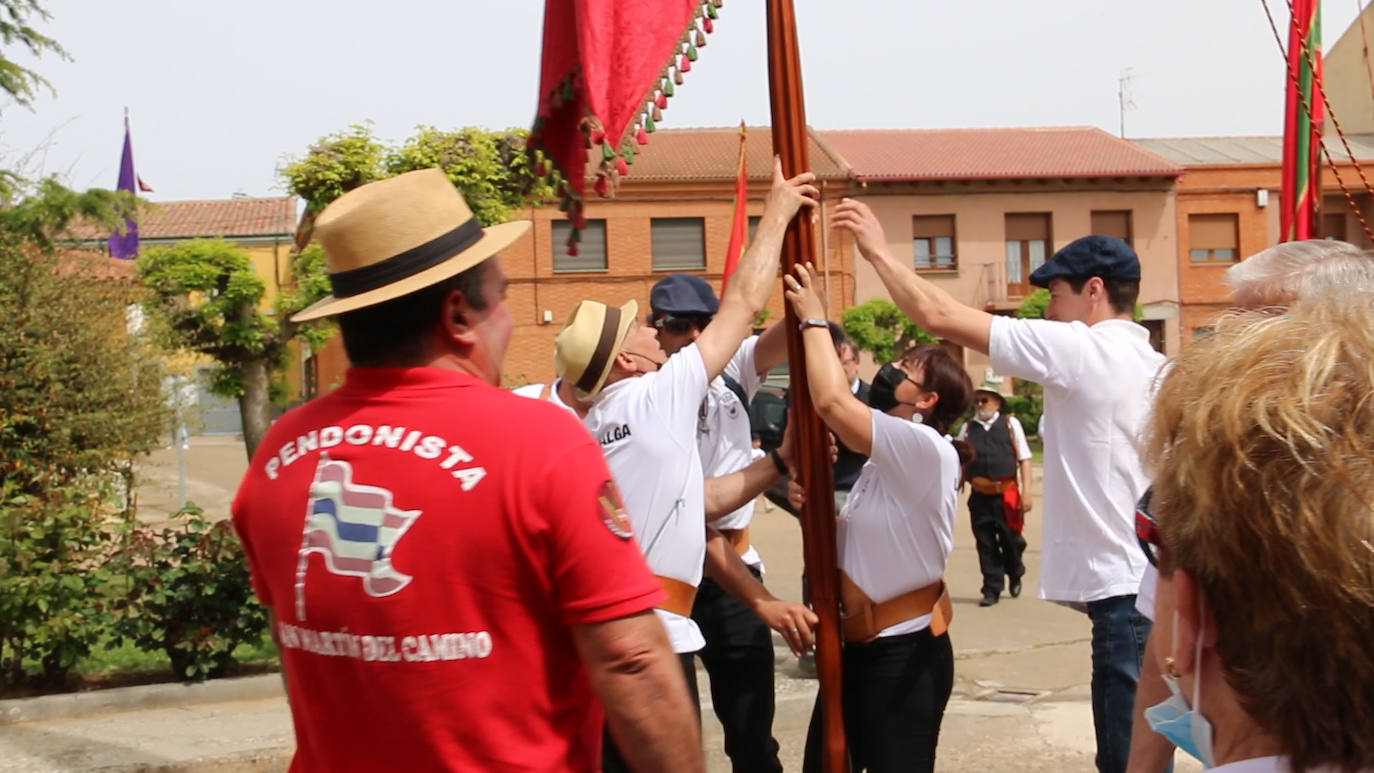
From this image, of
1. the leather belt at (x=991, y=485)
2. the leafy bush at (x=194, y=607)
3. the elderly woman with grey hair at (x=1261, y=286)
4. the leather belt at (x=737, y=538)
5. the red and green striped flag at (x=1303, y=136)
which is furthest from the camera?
the leather belt at (x=991, y=485)

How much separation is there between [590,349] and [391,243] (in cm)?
172

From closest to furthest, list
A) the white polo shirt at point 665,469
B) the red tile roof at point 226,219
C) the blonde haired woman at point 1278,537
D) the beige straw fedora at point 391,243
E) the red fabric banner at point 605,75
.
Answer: the blonde haired woman at point 1278,537 < the beige straw fedora at point 391,243 < the red fabric banner at point 605,75 < the white polo shirt at point 665,469 < the red tile roof at point 226,219

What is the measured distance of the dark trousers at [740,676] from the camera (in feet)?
14.5

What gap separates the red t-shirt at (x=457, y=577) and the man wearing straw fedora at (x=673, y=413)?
1.41 meters

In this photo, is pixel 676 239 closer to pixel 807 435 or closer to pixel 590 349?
pixel 590 349

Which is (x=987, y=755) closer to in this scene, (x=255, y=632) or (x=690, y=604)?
(x=690, y=604)

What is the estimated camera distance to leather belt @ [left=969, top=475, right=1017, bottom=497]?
34.1 ft

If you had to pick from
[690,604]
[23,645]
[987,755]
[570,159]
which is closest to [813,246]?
[570,159]

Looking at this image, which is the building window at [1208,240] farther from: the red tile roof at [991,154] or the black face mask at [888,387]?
the black face mask at [888,387]

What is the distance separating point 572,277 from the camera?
3625cm

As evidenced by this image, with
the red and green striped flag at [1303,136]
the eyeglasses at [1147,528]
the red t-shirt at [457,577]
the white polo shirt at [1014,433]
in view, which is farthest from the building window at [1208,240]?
the red t-shirt at [457,577]

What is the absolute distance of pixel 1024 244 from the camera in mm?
37688

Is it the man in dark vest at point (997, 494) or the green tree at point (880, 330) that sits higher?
the green tree at point (880, 330)

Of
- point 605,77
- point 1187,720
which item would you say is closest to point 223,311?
point 605,77
